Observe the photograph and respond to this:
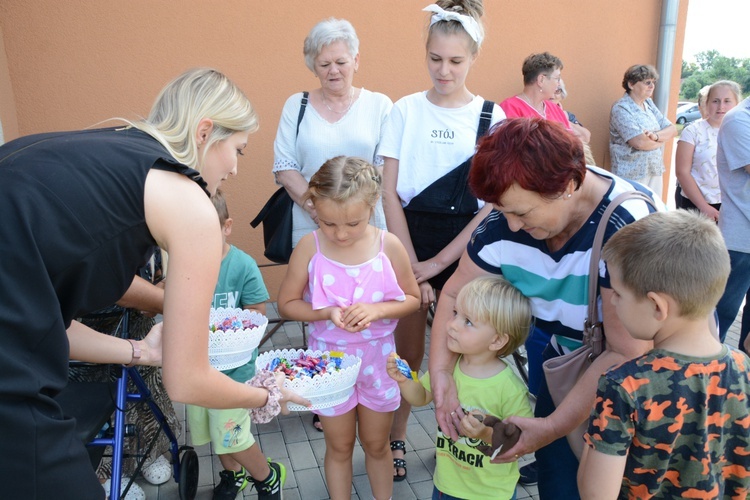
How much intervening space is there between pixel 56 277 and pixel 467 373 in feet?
4.49

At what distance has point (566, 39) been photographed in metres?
5.54

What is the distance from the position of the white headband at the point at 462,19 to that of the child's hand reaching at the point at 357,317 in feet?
4.46

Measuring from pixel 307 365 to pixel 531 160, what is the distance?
1.11 m

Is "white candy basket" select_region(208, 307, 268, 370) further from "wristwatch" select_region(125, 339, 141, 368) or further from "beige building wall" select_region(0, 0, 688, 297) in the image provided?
"beige building wall" select_region(0, 0, 688, 297)

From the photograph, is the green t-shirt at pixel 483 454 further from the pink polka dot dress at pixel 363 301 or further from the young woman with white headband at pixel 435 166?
the young woman with white headband at pixel 435 166

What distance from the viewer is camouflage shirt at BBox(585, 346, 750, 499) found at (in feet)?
4.60

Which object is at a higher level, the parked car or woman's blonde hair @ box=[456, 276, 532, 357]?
woman's blonde hair @ box=[456, 276, 532, 357]

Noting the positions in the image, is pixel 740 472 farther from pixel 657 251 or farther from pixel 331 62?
pixel 331 62

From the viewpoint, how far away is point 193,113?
61.4 inches

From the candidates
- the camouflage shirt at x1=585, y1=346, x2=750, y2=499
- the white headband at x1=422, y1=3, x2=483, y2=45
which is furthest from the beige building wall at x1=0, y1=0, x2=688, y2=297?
the camouflage shirt at x1=585, y1=346, x2=750, y2=499

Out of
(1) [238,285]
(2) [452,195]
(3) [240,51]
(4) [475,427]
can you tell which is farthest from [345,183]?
(3) [240,51]

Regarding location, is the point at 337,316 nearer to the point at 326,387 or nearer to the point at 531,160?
the point at 326,387

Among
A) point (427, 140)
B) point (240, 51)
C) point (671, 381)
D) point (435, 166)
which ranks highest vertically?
point (240, 51)

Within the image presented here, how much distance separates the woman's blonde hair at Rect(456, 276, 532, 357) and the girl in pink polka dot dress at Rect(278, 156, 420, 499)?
48 cm
